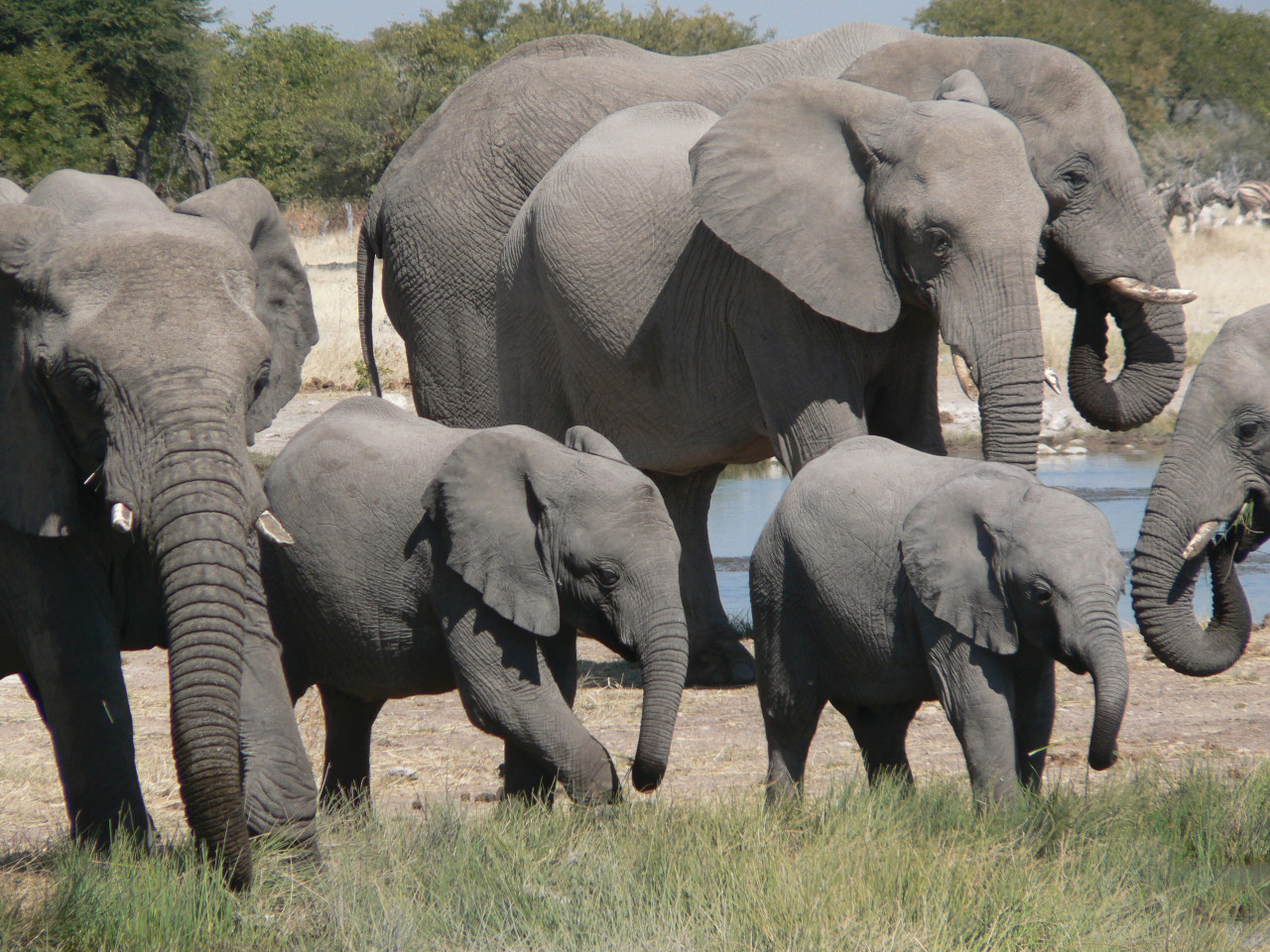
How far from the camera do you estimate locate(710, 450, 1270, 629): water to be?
969cm

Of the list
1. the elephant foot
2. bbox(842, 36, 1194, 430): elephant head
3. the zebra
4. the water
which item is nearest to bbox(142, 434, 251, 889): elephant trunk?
bbox(842, 36, 1194, 430): elephant head

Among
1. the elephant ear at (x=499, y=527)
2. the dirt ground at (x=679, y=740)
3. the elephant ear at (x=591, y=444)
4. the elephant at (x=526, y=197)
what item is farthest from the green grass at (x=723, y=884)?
the elephant at (x=526, y=197)

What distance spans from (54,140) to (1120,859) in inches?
883

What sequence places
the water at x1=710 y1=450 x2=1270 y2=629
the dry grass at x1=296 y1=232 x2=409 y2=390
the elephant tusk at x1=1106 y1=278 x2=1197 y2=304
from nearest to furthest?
the elephant tusk at x1=1106 y1=278 x2=1197 y2=304 < the water at x1=710 y1=450 x2=1270 y2=629 < the dry grass at x1=296 y1=232 x2=409 y2=390

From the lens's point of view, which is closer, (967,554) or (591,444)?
(967,554)

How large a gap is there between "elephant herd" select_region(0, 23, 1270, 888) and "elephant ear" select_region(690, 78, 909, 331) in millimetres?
14

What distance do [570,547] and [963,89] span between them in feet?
8.11

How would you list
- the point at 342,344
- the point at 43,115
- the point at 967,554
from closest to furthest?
the point at 967,554
the point at 342,344
the point at 43,115

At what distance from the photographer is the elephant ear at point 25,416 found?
3480 millimetres

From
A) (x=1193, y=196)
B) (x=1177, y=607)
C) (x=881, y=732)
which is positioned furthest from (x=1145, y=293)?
(x=1193, y=196)

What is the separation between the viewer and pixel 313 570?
439 cm

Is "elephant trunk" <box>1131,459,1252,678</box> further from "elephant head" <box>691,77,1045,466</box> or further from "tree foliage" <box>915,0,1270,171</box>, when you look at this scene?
"tree foliage" <box>915,0,1270,171</box>

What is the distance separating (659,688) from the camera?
13.3 feet

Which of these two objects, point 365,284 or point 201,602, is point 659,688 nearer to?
point 201,602
